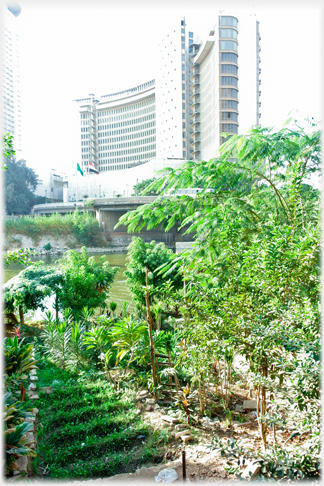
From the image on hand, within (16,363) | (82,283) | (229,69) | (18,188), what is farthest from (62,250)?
(16,363)

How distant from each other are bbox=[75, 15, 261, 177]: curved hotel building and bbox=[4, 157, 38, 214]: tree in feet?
72.3

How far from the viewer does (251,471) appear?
7.36ft

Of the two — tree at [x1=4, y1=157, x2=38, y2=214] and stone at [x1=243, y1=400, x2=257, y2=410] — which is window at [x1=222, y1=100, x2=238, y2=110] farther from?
stone at [x1=243, y1=400, x2=257, y2=410]

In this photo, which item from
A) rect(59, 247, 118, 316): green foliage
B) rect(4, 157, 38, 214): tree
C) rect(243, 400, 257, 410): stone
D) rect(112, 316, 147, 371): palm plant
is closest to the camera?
rect(243, 400, 257, 410): stone

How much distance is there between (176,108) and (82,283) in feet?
178

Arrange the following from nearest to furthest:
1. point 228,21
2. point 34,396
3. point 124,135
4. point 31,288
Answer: point 34,396, point 31,288, point 228,21, point 124,135

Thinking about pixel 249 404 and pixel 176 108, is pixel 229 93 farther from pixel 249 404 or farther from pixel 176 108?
pixel 249 404

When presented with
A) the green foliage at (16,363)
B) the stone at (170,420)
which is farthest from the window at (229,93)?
the stone at (170,420)

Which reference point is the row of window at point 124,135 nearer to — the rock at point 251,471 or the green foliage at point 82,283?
the green foliage at point 82,283

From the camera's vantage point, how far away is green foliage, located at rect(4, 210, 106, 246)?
3891 cm

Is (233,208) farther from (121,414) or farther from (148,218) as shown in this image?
(121,414)

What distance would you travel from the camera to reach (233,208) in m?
3.44

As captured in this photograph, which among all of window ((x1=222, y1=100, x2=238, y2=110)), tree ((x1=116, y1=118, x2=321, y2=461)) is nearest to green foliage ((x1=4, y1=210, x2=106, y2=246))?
window ((x1=222, y1=100, x2=238, y2=110))

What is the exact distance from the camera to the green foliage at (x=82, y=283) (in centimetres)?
744
